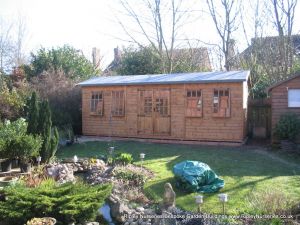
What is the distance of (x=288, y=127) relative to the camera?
12.7 m

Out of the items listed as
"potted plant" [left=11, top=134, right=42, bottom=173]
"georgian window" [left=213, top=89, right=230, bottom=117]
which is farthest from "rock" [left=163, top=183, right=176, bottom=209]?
"georgian window" [left=213, top=89, right=230, bottom=117]

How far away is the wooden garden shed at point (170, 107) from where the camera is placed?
14.4m

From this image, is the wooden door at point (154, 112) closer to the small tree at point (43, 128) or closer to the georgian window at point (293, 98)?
the georgian window at point (293, 98)

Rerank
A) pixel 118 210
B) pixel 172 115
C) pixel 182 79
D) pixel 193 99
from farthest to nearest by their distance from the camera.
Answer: pixel 172 115
pixel 182 79
pixel 193 99
pixel 118 210

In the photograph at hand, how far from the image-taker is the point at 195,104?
590 inches

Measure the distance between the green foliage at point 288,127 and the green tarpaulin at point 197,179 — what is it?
5619 mm

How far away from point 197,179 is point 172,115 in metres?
7.48

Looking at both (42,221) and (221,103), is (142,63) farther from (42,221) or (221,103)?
(42,221)

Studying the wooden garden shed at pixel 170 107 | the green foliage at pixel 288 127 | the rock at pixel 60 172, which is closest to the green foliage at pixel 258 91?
the wooden garden shed at pixel 170 107

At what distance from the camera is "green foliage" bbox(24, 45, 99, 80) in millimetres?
22734

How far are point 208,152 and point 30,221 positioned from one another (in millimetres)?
8324

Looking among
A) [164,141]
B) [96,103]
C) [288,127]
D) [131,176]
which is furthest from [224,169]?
[96,103]

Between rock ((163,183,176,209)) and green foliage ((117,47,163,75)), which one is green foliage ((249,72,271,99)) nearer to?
green foliage ((117,47,163,75))

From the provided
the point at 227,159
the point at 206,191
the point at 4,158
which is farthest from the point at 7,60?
the point at 206,191
